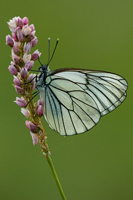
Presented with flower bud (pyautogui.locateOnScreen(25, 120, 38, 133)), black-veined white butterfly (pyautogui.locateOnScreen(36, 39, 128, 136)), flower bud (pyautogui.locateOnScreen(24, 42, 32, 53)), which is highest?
flower bud (pyautogui.locateOnScreen(24, 42, 32, 53))

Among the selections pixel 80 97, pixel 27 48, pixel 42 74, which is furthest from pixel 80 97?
pixel 27 48

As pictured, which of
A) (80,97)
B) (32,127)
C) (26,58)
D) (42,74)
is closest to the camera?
(32,127)

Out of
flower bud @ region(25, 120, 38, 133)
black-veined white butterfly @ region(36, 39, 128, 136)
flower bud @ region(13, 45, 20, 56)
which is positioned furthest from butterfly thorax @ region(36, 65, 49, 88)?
flower bud @ region(25, 120, 38, 133)

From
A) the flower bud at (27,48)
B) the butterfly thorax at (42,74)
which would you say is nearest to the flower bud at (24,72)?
the flower bud at (27,48)

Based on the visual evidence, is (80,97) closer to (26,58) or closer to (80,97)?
(80,97)

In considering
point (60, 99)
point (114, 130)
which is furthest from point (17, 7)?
point (60, 99)

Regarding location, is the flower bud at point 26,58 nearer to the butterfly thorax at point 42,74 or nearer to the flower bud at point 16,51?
the flower bud at point 16,51

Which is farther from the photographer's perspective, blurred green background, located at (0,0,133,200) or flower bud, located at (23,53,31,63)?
blurred green background, located at (0,0,133,200)

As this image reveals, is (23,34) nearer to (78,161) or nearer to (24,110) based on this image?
(24,110)

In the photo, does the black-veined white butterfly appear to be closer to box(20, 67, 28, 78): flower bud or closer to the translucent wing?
the translucent wing
